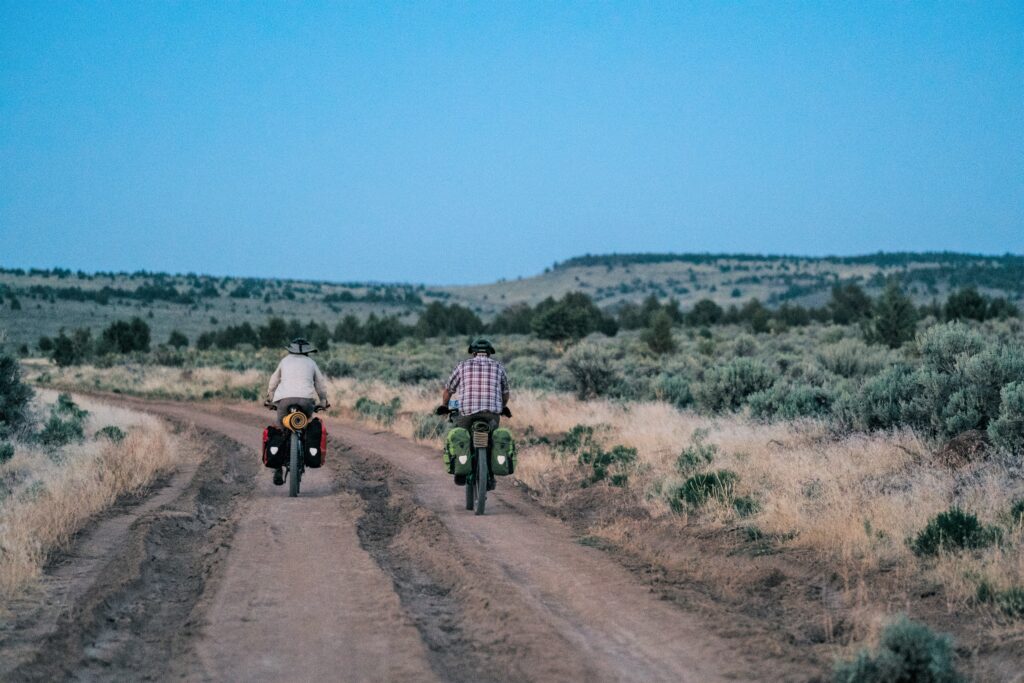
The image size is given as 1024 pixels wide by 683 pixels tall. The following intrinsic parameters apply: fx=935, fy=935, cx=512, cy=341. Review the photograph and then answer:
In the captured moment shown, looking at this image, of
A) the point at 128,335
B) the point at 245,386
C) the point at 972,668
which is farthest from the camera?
the point at 128,335

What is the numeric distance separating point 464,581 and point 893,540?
3798 mm

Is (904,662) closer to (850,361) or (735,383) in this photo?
(735,383)

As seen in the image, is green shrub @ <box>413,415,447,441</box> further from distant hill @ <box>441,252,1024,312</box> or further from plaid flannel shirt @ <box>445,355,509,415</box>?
distant hill @ <box>441,252,1024,312</box>

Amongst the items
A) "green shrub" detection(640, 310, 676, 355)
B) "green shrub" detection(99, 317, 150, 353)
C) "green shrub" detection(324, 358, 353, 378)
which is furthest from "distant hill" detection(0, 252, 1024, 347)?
"green shrub" detection(324, 358, 353, 378)

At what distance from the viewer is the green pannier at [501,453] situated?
11.2 m

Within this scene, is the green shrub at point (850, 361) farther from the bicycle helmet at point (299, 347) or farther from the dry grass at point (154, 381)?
the dry grass at point (154, 381)

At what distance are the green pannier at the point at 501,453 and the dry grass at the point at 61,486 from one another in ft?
15.1

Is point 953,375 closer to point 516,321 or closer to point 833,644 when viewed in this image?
point 833,644

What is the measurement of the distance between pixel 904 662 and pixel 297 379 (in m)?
9.21

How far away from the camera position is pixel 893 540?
8250mm

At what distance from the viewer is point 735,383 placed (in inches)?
829

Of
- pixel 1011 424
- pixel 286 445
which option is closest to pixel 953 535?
pixel 1011 424

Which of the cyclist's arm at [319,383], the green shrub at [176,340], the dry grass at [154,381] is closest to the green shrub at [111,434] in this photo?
the cyclist's arm at [319,383]

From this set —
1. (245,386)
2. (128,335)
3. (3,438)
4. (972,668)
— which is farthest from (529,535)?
(128,335)
